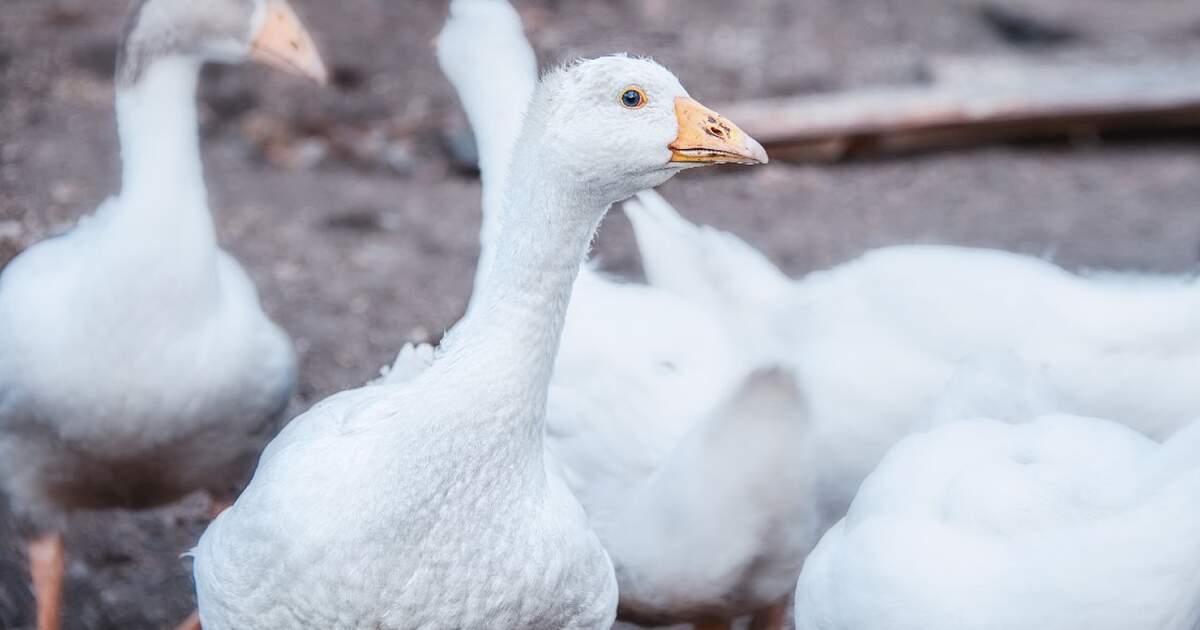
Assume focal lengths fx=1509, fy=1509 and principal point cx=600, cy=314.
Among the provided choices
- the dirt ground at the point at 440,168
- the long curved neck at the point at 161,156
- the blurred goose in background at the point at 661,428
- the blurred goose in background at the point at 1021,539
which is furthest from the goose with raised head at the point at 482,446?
the dirt ground at the point at 440,168

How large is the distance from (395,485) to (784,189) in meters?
3.99

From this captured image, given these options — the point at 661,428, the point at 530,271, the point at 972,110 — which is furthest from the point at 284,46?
the point at 972,110

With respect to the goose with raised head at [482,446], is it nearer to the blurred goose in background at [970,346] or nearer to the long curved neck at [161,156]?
the blurred goose in background at [970,346]

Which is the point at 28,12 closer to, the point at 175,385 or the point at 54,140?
the point at 54,140

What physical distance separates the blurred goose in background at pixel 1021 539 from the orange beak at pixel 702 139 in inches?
27.7

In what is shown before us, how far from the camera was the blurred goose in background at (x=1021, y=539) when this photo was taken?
2389 mm

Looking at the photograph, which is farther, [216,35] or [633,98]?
[216,35]

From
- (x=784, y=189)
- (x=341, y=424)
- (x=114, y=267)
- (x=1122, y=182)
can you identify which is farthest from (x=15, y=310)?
(x=1122, y=182)

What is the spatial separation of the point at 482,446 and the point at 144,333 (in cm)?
114

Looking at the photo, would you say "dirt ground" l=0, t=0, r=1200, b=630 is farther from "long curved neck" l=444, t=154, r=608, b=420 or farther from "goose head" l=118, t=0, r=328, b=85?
"long curved neck" l=444, t=154, r=608, b=420

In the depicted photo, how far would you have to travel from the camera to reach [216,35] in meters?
3.42

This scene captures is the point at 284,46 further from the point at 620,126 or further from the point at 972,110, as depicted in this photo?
the point at 972,110

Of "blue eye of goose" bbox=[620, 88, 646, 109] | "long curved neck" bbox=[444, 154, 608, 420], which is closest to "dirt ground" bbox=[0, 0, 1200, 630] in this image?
"long curved neck" bbox=[444, 154, 608, 420]

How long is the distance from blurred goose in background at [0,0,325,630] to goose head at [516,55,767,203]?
1160mm
